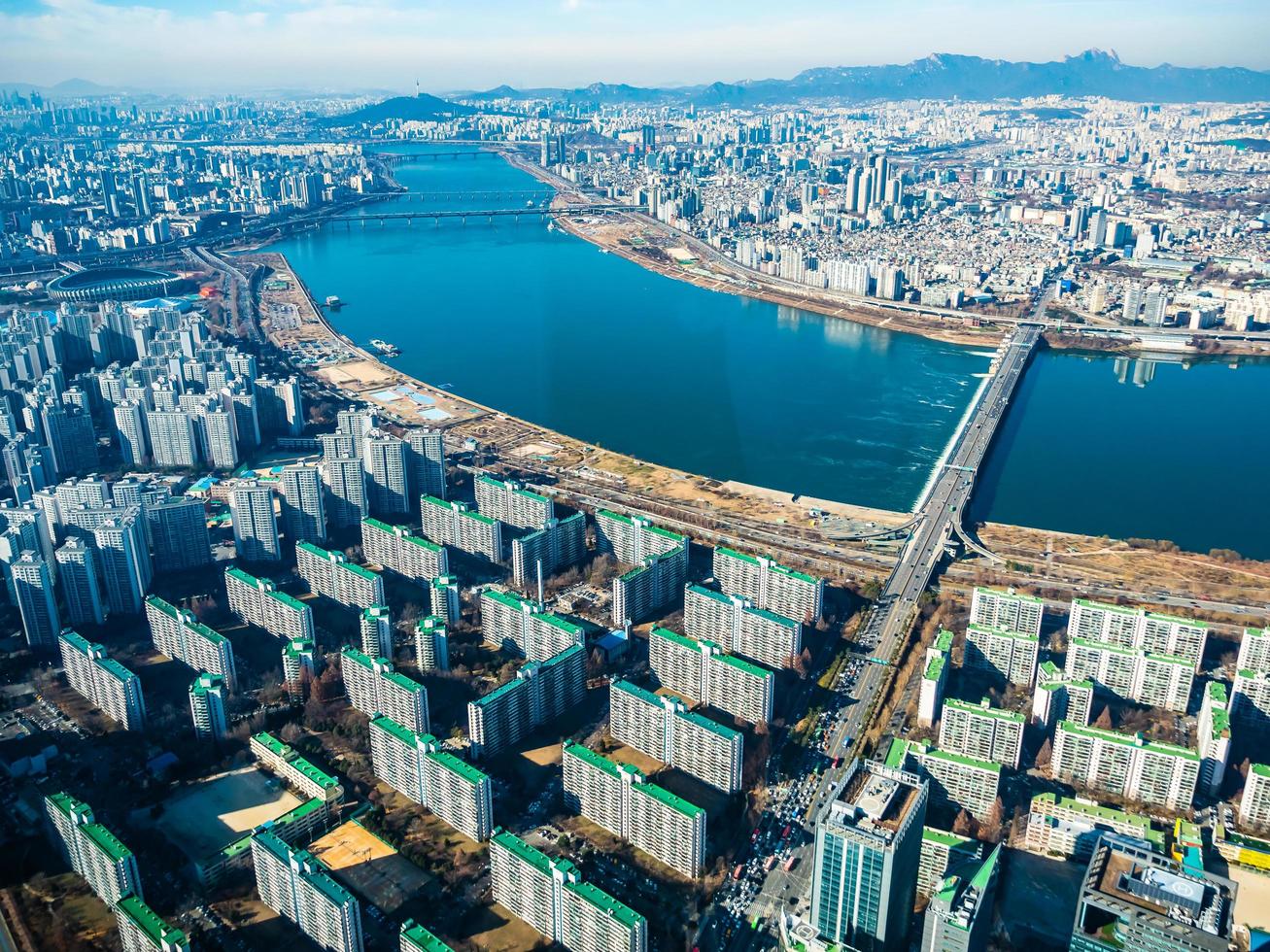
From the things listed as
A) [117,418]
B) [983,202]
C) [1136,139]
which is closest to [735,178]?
[983,202]

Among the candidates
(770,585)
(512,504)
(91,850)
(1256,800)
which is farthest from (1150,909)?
(512,504)

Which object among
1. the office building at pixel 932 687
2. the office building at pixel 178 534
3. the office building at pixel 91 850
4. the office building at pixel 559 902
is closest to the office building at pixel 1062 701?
the office building at pixel 932 687

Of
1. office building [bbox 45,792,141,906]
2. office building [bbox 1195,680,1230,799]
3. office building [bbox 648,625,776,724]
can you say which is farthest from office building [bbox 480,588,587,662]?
office building [bbox 1195,680,1230,799]

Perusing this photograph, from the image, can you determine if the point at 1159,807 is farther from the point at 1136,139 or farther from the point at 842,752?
the point at 1136,139

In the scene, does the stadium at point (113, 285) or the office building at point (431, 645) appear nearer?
the office building at point (431, 645)

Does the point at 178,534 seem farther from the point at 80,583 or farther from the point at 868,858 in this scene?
the point at 868,858

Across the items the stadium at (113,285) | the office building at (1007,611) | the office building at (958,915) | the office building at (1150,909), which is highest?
the stadium at (113,285)

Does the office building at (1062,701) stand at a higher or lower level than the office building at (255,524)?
lower

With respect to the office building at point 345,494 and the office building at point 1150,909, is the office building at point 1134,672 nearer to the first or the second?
the office building at point 1150,909
